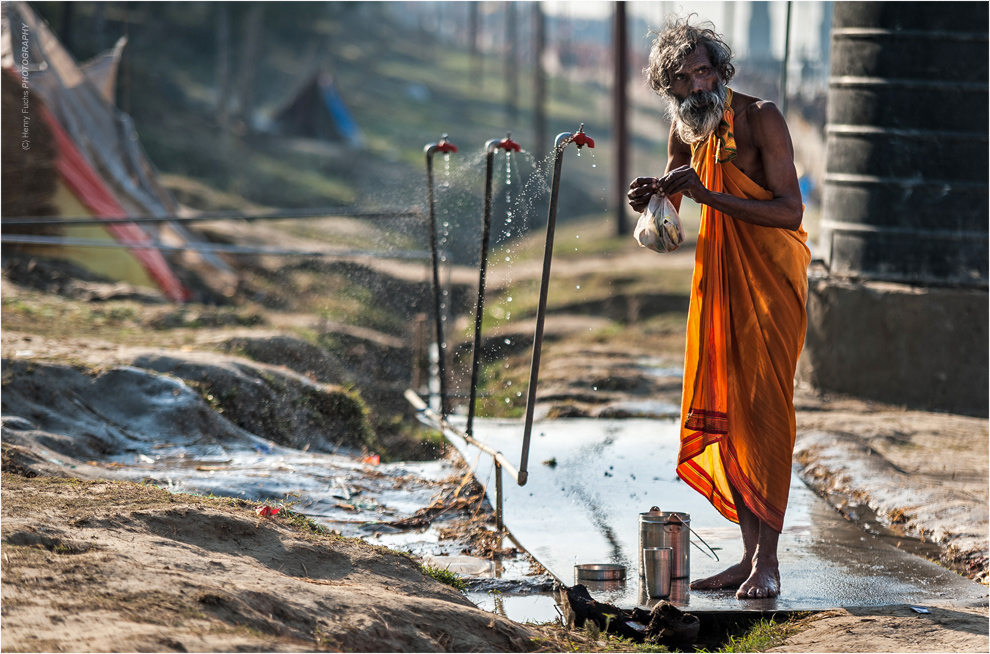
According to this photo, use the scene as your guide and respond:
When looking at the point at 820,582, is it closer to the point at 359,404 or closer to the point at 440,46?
the point at 359,404

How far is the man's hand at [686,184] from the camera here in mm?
3529

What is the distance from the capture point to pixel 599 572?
148 inches

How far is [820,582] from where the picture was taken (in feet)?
12.8

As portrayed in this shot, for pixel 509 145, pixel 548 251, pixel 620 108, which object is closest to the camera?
pixel 548 251

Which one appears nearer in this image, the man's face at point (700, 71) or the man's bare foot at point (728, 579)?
the man's face at point (700, 71)

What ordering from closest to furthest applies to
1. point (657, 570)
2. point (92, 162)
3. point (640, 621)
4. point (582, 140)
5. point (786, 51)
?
point (640, 621)
point (657, 570)
point (582, 140)
point (786, 51)
point (92, 162)

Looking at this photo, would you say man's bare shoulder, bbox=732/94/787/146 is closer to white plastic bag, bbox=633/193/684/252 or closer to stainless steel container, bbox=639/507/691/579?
white plastic bag, bbox=633/193/684/252

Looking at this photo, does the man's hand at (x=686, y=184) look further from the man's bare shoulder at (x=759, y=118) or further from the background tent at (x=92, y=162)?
the background tent at (x=92, y=162)

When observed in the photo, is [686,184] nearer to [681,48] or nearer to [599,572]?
[681,48]

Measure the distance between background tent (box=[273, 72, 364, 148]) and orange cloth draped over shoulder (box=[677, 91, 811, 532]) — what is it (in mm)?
31028

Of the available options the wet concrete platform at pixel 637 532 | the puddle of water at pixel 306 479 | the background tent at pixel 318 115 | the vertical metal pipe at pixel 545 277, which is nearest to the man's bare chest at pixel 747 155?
the vertical metal pipe at pixel 545 277

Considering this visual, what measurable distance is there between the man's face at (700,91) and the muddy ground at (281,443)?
1814 mm

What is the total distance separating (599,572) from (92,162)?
1099 centimetres

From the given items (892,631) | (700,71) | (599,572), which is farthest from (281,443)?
(892,631)
